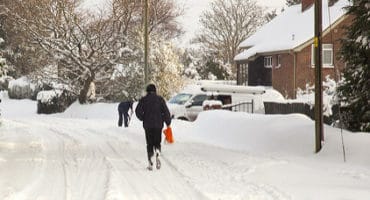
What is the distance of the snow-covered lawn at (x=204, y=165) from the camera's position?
9.47 metres

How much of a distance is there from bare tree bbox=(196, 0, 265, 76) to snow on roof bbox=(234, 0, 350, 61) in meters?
14.8

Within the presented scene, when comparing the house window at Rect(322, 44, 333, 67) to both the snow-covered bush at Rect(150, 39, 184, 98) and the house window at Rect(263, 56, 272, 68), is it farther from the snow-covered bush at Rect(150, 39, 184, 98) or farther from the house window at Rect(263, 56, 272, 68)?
the snow-covered bush at Rect(150, 39, 184, 98)

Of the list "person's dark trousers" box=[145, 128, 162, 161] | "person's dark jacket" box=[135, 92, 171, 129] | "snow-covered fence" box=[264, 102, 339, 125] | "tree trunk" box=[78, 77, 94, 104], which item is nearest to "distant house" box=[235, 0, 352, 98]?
"snow-covered fence" box=[264, 102, 339, 125]

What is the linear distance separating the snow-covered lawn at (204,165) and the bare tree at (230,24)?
46.7m

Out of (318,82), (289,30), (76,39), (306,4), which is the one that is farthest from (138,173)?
(306,4)

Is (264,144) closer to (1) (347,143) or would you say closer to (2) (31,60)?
(1) (347,143)

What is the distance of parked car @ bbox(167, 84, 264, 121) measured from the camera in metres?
27.2

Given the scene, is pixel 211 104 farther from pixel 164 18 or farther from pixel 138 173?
pixel 164 18

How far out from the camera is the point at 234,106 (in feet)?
93.0

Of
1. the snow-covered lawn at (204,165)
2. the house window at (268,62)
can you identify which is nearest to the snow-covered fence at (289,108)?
the snow-covered lawn at (204,165)

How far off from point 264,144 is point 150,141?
4455mm

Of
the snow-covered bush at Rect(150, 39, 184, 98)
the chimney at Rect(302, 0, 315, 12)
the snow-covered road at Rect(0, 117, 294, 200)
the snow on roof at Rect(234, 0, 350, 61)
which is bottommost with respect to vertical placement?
the snow-covered road at Rect(0, 117, 294, 200)

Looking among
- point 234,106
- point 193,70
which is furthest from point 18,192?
point 193,70

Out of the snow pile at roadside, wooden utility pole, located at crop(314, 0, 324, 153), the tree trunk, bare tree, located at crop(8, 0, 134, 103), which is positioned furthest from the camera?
the tree trunk
